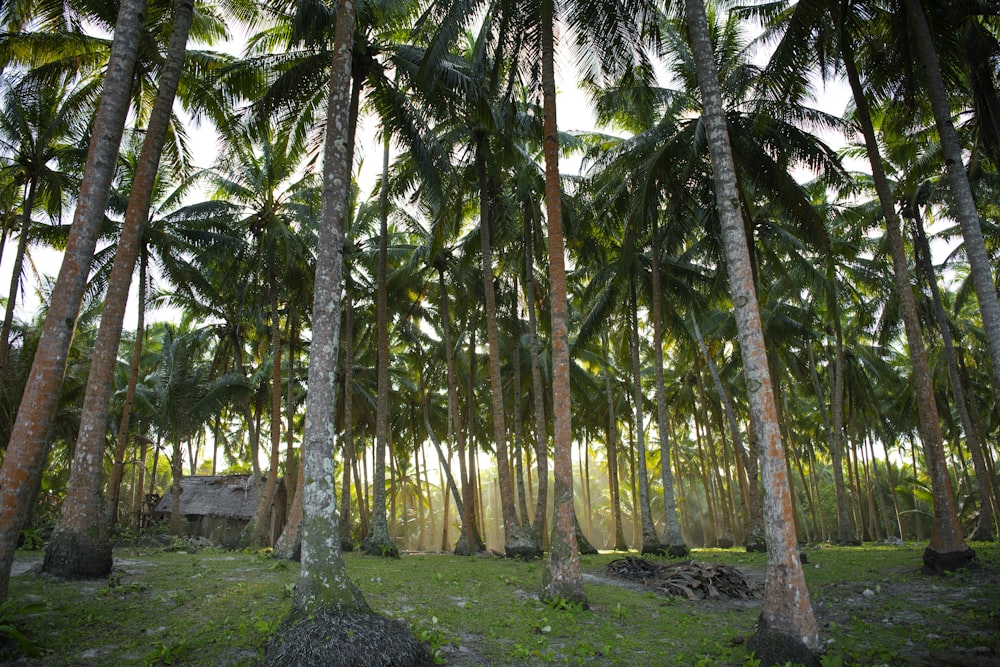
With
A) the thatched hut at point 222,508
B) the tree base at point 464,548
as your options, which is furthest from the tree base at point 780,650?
the thatched hut at point 222,508

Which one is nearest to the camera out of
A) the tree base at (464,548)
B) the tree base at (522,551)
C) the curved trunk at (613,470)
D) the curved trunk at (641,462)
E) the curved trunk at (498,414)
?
the tree base at (522,551)

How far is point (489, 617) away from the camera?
26.6 feet

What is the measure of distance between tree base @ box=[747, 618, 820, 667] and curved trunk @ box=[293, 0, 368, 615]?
13.8 ft

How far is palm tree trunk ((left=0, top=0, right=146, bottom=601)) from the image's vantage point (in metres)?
5.83

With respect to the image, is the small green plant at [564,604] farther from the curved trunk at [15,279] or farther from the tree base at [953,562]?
the curved trunk at [15,279]

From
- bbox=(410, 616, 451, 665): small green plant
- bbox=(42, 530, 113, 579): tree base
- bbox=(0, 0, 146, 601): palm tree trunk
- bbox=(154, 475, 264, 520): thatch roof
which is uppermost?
bbox=(0, 0, 146, 601): palm tree trunk

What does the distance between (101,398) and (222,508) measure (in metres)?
18.2

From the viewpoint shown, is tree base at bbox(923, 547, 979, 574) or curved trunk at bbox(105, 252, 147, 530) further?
curved trunk at bbox(105, 252, 147, 530)

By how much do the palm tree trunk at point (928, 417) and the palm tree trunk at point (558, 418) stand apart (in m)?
6.11

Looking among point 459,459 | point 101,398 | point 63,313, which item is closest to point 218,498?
point 459,459

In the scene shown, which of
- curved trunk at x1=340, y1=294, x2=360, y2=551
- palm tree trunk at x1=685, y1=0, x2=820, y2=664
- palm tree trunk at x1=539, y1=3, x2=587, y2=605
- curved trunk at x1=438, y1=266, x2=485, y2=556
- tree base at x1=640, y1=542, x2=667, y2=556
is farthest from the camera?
curved trunk at x1=438, y1=266, x2=485, y2=556

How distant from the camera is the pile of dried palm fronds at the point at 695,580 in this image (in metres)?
10.8

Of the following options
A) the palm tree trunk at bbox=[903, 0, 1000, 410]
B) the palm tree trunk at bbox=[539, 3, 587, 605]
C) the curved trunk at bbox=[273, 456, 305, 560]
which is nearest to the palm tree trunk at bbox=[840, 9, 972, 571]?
the palm tree trunk at bbox=[903, 0, 1000, 410]

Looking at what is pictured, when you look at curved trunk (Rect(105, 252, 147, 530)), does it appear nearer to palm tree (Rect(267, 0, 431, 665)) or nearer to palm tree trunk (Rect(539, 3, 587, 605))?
palm tree (Rect(267, 0, 431, 665))
